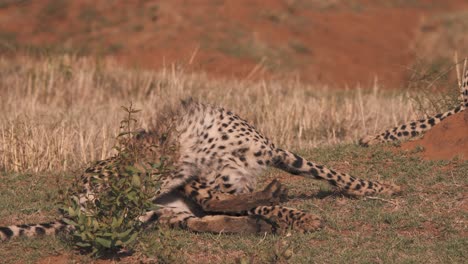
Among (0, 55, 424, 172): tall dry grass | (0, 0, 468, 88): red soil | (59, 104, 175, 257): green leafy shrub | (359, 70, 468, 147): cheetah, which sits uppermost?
(59, 104, 175, 257): green leafy shrub

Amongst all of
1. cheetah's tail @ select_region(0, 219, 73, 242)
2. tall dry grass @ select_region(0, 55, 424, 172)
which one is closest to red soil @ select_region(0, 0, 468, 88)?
tall dry grass @ select_region(0, 55, 424, 172)

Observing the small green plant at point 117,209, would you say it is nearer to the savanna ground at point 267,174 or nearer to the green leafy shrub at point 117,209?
the green leafy shrub at point 117,209

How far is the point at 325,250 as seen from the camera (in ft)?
16.6

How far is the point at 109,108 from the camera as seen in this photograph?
10484mm

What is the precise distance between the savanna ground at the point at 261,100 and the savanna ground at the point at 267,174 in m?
0.02

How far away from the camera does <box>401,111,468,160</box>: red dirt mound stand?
691 centimetres

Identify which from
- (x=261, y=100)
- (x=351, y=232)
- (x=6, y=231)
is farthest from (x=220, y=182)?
(x=261, y=100)

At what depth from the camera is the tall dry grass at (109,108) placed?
8.05 m

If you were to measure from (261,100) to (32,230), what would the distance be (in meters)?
4.96

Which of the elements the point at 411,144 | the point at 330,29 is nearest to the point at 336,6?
the point at 330,29

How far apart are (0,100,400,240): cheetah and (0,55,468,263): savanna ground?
0.36 ft

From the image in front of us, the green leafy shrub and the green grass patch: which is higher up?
the green leafy shrub

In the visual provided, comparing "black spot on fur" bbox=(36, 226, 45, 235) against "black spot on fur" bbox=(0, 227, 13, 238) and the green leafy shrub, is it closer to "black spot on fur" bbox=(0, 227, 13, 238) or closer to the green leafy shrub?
"black spot on fur" bbox=(0, 227, 13, 238)

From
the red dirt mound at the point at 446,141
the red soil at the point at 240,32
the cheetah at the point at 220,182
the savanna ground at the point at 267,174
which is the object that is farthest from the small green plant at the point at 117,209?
the red soil at the point at 240,32
